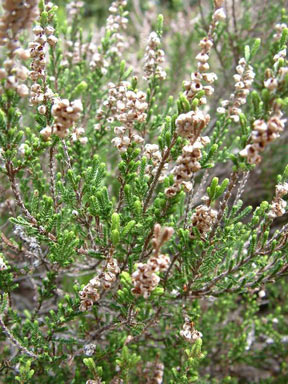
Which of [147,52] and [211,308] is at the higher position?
[147,52]

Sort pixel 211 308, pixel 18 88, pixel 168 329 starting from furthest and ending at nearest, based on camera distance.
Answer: pixel 211 308, pixel 168 329, pixel 18 88

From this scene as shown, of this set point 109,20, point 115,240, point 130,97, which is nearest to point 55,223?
point 115,240

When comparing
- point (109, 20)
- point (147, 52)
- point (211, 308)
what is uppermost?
point (109, 20)

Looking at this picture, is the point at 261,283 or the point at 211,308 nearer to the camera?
the point at 261,283

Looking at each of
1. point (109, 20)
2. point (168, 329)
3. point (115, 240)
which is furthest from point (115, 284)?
point (109, 20)

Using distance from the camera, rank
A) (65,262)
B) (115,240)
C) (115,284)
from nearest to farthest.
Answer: (115,240) → (65,262) → (115,284)

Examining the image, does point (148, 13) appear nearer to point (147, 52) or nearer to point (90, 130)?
point (90, 130)

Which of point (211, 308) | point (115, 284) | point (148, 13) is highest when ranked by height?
point (148, 13)

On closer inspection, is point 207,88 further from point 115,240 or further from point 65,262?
point 65,262

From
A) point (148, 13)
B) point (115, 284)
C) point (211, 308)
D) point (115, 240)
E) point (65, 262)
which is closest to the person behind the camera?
point (115, 240)
